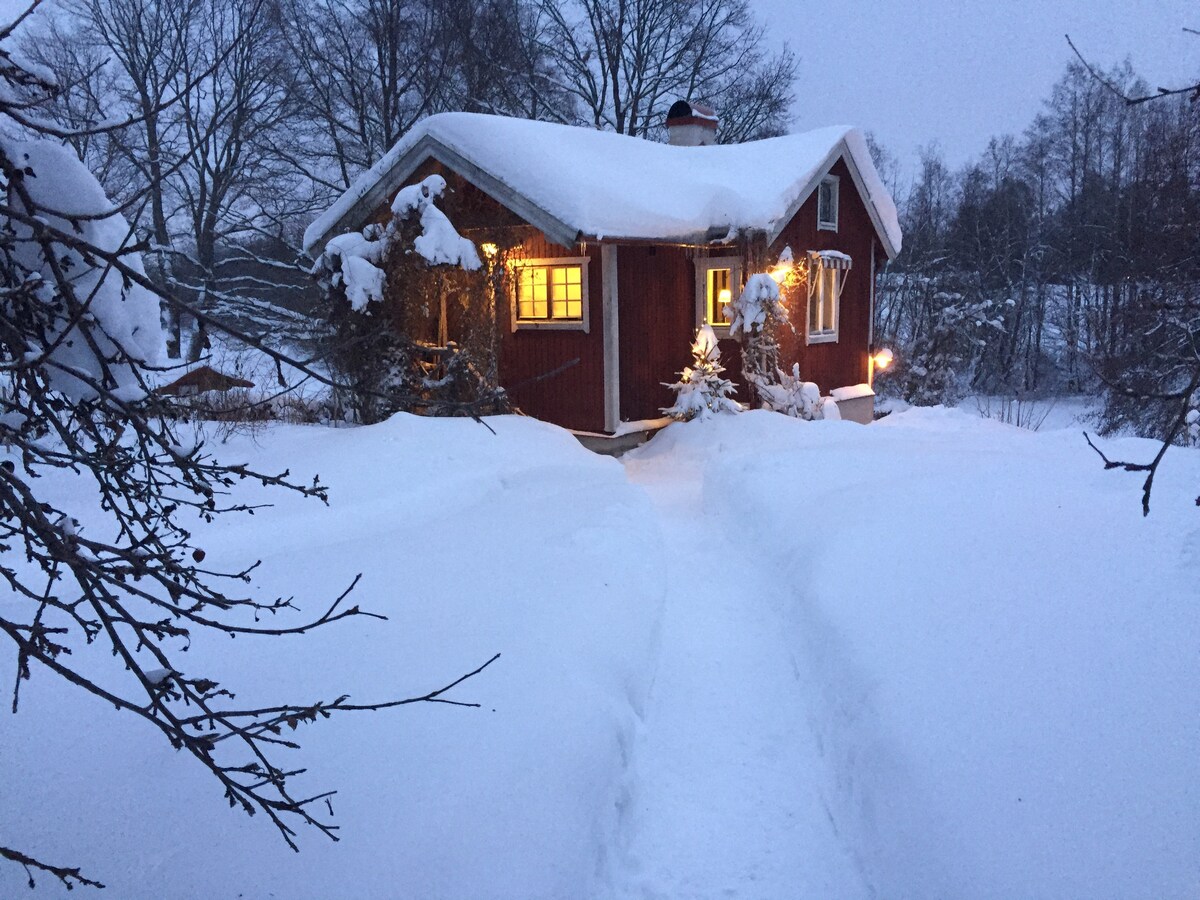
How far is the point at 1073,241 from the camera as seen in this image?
31766mm

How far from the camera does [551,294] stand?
41.7 feet

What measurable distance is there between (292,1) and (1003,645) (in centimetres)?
2516

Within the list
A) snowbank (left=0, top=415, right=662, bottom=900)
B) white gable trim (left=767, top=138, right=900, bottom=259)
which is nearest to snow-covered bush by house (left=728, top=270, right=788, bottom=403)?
white gable trim (left=767, top=138, right=900, bottom=259)

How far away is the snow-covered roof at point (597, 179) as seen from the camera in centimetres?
1102

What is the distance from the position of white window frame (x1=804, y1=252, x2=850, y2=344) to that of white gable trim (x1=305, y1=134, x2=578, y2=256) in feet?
19.9

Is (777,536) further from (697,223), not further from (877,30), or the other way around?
(877,30)

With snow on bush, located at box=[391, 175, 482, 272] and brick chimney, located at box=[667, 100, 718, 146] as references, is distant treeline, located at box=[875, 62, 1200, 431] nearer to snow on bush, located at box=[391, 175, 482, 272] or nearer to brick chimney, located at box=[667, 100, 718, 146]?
brick chimney, located at box=[667, 100, 718, 146]

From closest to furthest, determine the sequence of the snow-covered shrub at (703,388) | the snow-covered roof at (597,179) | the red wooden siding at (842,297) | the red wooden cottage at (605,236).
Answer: the snow-covered roof at (597,179) → the red wooden cottage at (605,236) → the snow-covered shrub at (703,388) → the red wooden siding at (842,297)

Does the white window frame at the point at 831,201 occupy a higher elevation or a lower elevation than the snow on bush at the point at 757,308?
higher

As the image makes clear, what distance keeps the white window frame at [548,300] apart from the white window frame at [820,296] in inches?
194

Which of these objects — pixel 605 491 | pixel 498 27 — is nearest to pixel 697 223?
pixel 605 491

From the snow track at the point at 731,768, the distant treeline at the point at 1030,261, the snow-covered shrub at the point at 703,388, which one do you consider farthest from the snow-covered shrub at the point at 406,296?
the distant treeline at the point at 1030,261

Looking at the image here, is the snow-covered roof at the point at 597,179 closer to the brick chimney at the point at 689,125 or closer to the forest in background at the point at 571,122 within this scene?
the brick chimney at the point at 689,125

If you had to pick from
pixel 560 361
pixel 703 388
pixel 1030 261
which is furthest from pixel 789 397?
pixel 1030 261
